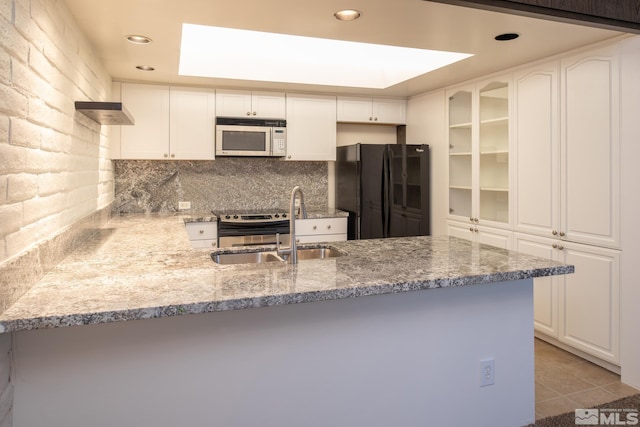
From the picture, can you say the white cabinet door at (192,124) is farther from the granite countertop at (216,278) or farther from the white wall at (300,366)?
the white wall at (300,366)

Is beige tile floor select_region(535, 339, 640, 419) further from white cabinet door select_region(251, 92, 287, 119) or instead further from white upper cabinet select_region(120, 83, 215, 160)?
white upper cabinet select_region(120, 83, 215, 160)

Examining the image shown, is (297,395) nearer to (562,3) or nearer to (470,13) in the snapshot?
(562,3)

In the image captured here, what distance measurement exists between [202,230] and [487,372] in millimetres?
2656

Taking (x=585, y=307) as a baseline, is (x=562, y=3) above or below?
above

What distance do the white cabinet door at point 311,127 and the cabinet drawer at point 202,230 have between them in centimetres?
107

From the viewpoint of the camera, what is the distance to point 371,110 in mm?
4699

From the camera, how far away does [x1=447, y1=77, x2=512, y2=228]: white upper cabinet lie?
12.1 feet

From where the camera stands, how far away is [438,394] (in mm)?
1900

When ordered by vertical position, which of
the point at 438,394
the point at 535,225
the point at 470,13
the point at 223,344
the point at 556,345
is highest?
the point at 470,13

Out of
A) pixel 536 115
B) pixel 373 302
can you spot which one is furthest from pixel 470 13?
pixel 373 302

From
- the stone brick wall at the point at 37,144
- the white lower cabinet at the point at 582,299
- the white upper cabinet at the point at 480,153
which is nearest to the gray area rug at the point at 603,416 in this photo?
the white lower cabinet at the point at 582,299

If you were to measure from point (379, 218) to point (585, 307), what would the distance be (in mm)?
1914

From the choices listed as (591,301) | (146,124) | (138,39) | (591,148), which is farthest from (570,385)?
(146,124)

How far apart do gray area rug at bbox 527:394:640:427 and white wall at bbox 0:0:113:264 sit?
97.7 inches
